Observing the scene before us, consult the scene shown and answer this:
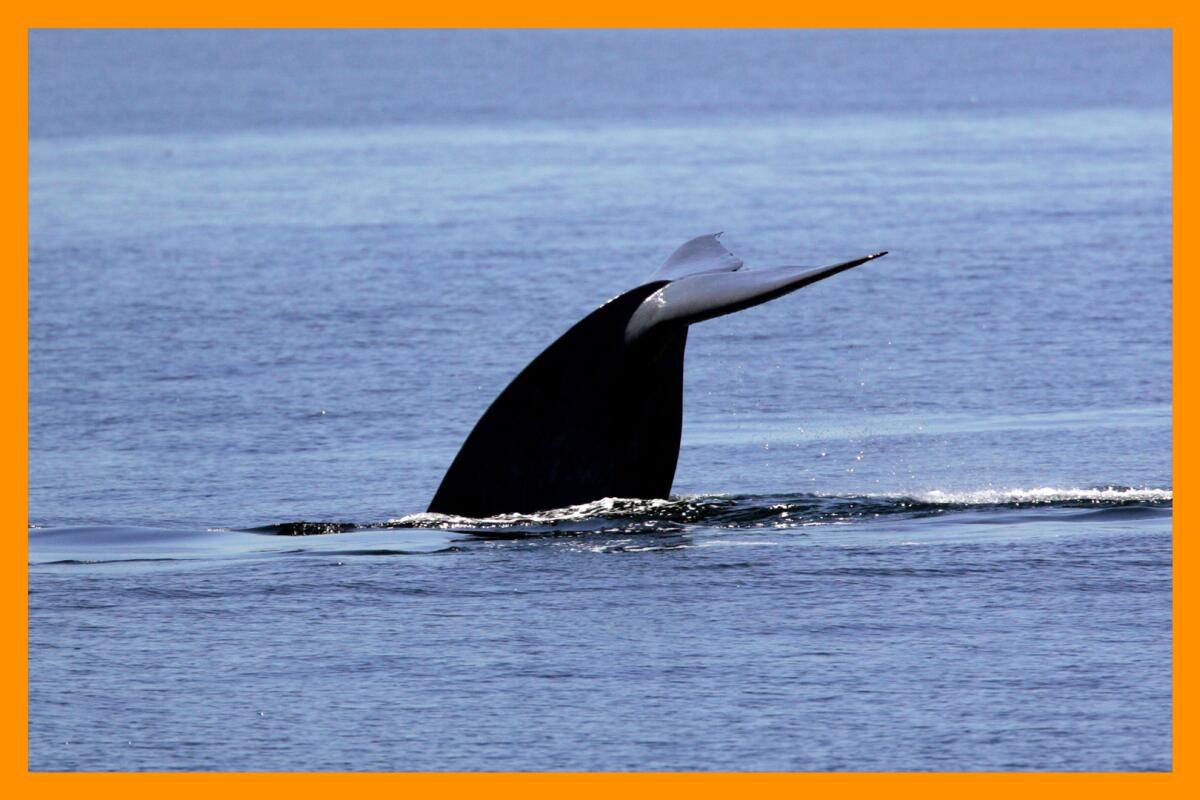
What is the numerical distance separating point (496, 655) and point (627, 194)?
67.5ft

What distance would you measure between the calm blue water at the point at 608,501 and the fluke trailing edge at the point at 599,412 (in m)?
0.18

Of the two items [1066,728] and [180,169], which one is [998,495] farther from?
[180,169]

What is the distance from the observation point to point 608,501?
1046cm

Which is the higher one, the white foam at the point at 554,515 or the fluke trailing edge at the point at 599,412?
the fluke trailing edge at the point at 599,412

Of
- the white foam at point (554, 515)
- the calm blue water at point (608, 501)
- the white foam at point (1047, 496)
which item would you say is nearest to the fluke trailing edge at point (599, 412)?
the white foam at point (554, 515)

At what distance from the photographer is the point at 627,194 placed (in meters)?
28.5

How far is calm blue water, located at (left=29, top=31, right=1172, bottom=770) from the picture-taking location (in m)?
7.44

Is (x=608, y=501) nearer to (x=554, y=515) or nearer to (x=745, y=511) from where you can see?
(x=554, y=515)

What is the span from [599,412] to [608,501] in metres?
0.49

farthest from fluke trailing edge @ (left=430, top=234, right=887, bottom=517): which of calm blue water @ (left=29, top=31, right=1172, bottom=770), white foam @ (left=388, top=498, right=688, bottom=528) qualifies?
calm blue water @ (left=29, top=31, right=1172, bottom=770)

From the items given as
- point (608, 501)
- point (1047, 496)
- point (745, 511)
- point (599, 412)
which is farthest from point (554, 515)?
point (1047, 496)

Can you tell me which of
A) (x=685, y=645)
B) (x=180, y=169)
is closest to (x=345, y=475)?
(x=685, y=645)

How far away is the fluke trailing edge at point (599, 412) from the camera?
1002cm

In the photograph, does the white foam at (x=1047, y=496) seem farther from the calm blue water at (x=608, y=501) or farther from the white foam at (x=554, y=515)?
the white foam at (x=554, y=515)
